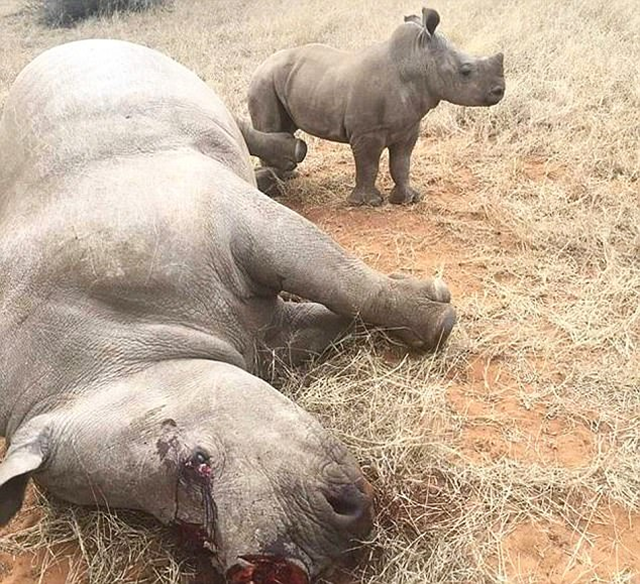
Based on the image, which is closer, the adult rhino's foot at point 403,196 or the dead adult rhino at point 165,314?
the dead adult rhino at point 165,314

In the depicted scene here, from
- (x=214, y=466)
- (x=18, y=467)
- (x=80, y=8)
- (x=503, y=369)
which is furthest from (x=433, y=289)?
(x=80, y=8)

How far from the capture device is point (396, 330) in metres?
3.54

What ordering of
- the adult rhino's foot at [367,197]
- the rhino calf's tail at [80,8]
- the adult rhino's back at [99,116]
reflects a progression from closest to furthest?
the adult rhino's back at [99,116] < the adult rhino's foot at [367,197] < the rhino calf's tail at [80,8]

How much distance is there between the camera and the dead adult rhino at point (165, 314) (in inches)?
89.4

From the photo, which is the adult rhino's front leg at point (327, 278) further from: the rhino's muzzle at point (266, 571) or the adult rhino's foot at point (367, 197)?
the adult rhino's foot at point (367, 197)

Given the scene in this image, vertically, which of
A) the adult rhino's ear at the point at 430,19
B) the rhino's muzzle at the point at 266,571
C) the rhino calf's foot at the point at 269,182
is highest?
the adult rhino's ear at the point at 430,19

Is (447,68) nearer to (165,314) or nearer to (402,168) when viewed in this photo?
(402,168)

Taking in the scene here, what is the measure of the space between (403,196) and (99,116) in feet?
7.83

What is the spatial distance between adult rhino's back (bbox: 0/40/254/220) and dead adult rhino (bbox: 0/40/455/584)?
10mm

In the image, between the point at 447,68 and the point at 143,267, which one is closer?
the point at 143,267

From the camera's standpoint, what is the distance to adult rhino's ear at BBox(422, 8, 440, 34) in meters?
4.87

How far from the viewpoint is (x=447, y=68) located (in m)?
4.96

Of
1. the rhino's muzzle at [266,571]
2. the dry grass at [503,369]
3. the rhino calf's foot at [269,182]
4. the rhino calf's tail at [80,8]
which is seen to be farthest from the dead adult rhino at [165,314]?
the rhino calf's tail at [80,8]

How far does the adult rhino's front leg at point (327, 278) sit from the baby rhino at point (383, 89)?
1.85m
